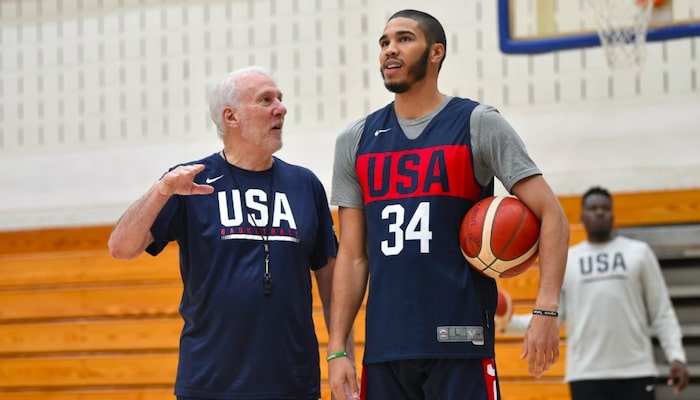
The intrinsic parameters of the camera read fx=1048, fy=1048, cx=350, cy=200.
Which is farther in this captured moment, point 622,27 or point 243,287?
point 622,27

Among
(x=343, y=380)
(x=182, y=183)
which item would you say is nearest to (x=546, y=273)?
(x=343, y=380)

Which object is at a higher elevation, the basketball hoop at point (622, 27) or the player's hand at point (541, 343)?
the basketball hoop at point (622, 27)

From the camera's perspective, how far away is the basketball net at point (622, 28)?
22.2 ft

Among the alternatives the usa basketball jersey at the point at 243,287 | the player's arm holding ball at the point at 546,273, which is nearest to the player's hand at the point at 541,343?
the player's arm holding ball at the point at 546,273

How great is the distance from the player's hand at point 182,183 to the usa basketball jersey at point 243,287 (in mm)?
201

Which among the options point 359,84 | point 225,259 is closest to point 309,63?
point 359,84

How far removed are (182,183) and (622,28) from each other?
4.22m

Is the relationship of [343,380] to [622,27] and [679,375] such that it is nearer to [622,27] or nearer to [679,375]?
[679,375]

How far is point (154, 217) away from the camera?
363 cm

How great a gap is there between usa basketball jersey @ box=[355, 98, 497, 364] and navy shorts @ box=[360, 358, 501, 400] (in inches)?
1.6

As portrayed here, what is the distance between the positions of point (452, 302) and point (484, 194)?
1.30 ft

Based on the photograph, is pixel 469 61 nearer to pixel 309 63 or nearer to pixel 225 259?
pixel 309 63

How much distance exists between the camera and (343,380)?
11.3 ft

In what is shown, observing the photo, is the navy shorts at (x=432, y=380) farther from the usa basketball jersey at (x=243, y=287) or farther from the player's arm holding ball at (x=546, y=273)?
the usa basketball jersey at (x=243, y=287)
